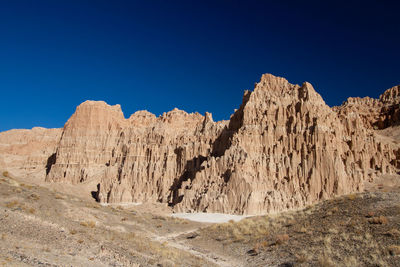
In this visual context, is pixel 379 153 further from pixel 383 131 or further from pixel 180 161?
pixel 180 161

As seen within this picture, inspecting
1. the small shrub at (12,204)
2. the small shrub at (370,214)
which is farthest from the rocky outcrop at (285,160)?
the small shrub at (12,204)

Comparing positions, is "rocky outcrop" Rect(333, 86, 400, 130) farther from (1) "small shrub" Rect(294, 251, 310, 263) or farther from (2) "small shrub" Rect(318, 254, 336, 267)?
(2) "small shrub" Rect(318, 254, 336, 267)

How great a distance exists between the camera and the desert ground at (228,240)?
13.0 metres

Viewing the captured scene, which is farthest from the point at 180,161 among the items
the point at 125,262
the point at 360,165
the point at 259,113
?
the point at 125,262

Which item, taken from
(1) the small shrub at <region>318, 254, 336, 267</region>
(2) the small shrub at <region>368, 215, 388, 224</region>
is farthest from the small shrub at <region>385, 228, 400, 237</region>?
(1) the small shrub at <region>318, 254, 336, 267</region>

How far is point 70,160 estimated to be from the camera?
73938mm

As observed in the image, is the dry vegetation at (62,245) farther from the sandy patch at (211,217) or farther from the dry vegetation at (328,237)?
the sandy patch at (211,217)

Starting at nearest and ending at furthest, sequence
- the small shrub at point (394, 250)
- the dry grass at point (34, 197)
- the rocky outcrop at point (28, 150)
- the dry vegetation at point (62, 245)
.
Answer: the dry vegetation at point (62, 245) < the small shrub at point (394, 250) < the dry grass at point (34, 197) < the rocky outcrop at point (28, 150)

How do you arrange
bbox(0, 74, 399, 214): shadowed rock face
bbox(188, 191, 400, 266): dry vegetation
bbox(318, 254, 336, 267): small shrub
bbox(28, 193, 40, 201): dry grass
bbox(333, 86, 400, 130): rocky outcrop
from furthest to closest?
bbox(333, 86, 400, 130): rocky outcrop
bbox(0, 74, 399, 214): shadowed rock face
bbox(28, 193, 40, 201): dry grass
bbox(188, 191, 400, 266): dry vegetation
bbox(318, 254, 336, 267): small shrub

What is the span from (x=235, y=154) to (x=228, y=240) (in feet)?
105

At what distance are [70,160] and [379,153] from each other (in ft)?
203

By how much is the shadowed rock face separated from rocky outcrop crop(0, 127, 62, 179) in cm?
238

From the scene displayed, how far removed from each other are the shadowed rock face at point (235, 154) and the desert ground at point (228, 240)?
24078 mm

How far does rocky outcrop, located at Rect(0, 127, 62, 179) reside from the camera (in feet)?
259
